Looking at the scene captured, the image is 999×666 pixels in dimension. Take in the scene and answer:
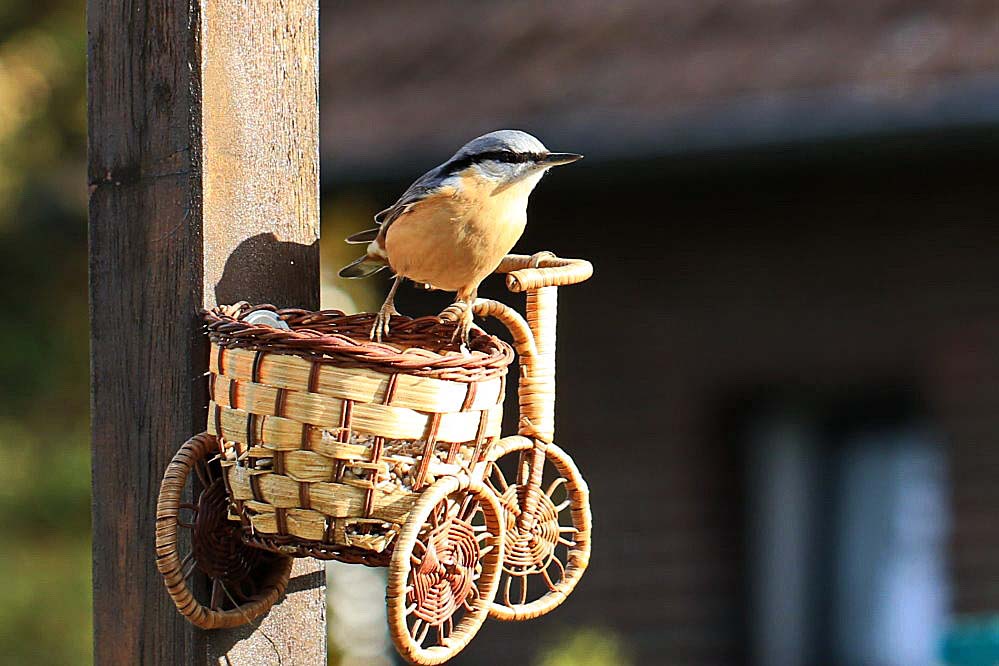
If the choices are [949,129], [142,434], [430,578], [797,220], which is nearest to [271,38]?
[142,434]

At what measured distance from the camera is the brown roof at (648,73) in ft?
14.9

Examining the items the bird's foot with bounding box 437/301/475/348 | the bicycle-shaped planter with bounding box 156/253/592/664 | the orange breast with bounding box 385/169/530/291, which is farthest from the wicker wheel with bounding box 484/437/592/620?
the orange breast with bounding box 385/169/530/291

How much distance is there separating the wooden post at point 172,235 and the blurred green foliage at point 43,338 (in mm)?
2376

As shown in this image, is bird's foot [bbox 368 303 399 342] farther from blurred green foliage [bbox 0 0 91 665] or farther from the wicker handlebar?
blurred green foliage [bbox 0 0 91 665]

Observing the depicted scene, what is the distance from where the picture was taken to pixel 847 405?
16.8ft

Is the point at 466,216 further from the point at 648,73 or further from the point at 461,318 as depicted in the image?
the point at 648,73

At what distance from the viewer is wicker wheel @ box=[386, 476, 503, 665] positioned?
166cm

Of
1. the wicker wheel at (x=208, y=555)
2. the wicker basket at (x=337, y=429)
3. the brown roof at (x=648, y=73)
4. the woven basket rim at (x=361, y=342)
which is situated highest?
the brown roof at (x=648, y=73)

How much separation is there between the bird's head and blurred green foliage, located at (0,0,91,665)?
2.54m

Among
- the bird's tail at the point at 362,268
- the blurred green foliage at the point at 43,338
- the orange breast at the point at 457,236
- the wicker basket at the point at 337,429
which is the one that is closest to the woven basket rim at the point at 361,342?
A: the wicker basket at the point at 337,429

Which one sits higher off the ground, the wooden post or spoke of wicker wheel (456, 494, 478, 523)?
the wooden post

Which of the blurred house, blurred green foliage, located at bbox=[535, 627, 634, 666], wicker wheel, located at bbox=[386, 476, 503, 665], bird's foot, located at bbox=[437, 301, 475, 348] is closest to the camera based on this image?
wicker wheel, located at bbox=[386, 476, 503, 665]

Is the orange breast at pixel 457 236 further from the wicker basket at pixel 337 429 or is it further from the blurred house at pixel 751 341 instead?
the blurred house at pixel 751 341

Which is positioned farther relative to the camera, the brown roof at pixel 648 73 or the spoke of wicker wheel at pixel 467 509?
the brown roof at pixel 648 73
